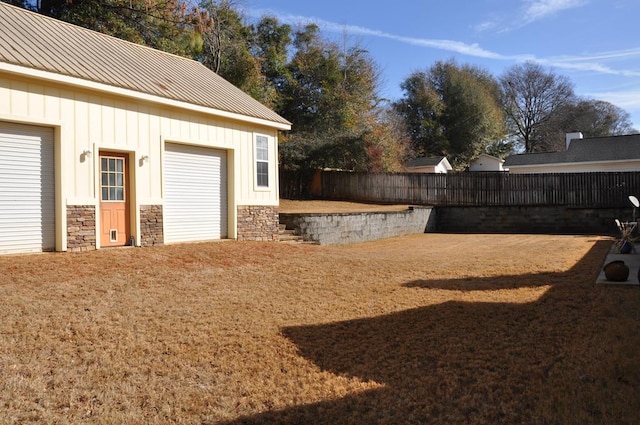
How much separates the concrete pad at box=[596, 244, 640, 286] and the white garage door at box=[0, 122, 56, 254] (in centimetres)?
941

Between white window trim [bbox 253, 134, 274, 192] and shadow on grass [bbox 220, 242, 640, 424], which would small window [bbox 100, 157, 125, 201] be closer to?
white window trim [bbox 253, 134, 274, 192]

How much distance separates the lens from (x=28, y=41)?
892cm

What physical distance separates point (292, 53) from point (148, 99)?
19027 millimetres

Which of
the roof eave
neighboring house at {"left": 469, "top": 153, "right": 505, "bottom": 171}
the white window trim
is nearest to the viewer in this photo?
the roof eave

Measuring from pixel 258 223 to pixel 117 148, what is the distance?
4432mm

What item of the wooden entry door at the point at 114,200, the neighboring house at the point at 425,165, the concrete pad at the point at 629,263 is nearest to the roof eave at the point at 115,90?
the wooden entry door at the point at 114,200

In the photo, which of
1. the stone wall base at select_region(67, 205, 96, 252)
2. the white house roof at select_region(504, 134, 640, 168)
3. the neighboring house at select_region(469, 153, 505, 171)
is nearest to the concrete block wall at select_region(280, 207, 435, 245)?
the stone wall base at select_region(67, 205, 96, 252)

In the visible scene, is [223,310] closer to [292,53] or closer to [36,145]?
[36,145]

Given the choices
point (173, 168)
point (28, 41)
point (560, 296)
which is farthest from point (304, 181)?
point (560, 296)

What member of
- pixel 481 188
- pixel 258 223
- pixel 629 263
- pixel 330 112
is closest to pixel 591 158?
pixel 481 188

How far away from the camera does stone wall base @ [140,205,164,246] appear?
10.1m

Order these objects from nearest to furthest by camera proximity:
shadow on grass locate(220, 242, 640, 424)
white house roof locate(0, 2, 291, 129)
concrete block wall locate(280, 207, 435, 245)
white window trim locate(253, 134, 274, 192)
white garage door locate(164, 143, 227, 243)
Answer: shadow on grass locate(220, 242, 640, 424) < white house roof locate(0, 2, 291, 129) < white garage door locate(164, 143, 227, 243) < white window trim locate(253, 134, 274, 192) < concrete block wall locate(280, 207, 435, 245)

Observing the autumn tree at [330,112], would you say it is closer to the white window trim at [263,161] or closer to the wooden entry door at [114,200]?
the white window trim at [263,161]

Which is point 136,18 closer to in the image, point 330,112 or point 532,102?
point 330,112
